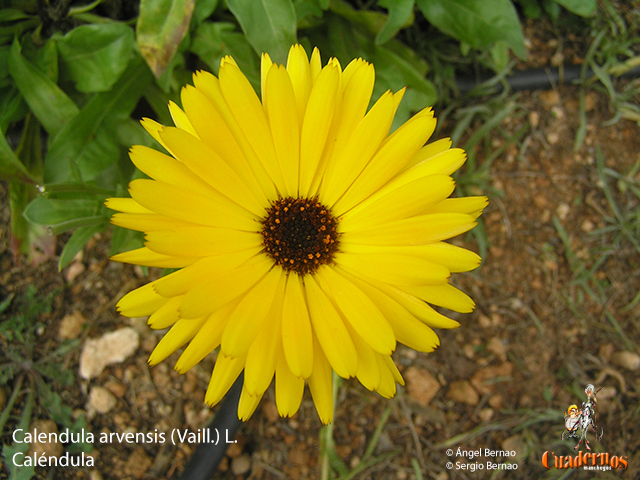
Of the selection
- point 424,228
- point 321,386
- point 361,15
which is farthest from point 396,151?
point 361,15

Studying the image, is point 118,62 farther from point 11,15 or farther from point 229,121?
point 229,121

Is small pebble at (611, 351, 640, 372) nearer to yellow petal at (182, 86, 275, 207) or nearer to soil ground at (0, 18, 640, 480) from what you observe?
soil ground at (0, 18, 640, 480)

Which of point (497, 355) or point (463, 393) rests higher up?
point (497, 355)

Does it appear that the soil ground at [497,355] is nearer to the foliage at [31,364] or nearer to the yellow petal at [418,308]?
the foliage at [31,364]

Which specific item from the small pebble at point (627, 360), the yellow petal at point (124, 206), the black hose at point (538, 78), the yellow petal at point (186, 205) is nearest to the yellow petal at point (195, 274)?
the yellow petal at point (186, 205)

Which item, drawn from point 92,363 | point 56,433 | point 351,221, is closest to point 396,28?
point 351,221
